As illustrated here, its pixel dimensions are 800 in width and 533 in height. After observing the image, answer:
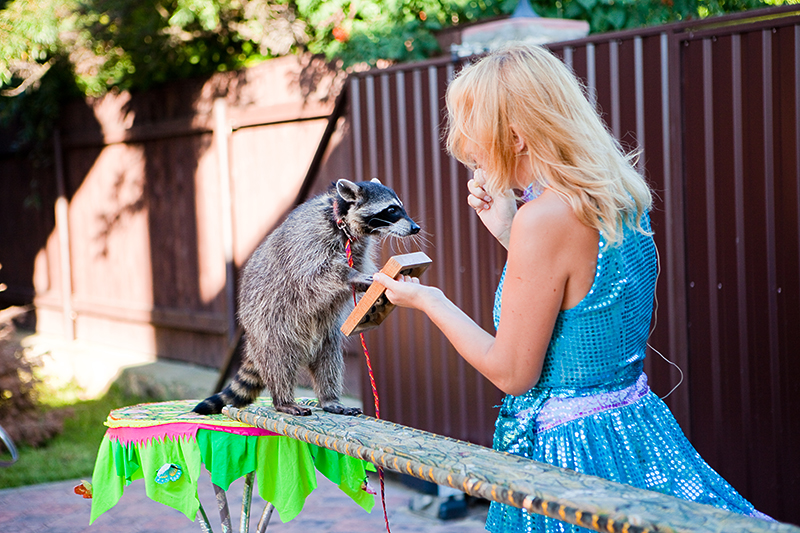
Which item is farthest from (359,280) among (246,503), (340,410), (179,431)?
(246,503)

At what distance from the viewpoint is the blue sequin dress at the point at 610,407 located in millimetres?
1497

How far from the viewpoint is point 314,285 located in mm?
2193

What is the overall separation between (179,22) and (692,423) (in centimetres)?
443

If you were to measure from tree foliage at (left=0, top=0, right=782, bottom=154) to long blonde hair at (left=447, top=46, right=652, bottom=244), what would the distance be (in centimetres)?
325

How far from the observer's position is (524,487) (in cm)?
139

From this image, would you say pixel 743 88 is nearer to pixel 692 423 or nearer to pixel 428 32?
pixel 692 423

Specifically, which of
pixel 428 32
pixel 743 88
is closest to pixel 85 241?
pixel 428 32

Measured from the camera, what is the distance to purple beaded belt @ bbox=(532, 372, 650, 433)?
1.53 meters

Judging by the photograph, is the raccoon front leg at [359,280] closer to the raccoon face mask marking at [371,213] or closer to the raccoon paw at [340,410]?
the raccoon face mask marking at [371,213]

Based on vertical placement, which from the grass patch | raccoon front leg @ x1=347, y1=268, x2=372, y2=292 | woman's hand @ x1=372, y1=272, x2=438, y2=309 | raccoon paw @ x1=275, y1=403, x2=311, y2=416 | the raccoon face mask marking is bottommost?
the grass patch

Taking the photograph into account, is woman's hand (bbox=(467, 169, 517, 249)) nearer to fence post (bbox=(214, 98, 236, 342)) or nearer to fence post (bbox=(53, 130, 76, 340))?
fence post (bbox=(214, 98, 236, 342))

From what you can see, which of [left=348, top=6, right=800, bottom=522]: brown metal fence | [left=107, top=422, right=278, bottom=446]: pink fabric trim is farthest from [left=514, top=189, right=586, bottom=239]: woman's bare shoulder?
[left=348, top=6, right=800, bottom=522]: brown metal fence

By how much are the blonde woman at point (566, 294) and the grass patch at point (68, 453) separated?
284 cm

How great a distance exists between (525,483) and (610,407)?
0.86ft
